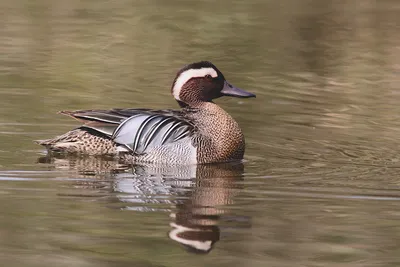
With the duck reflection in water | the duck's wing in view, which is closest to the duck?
the duck's wing

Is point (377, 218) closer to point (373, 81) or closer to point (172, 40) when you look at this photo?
point (373, 81)

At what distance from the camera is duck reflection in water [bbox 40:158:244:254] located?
732 centimetres

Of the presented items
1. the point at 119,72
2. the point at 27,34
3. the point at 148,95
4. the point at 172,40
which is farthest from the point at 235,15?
the point at 148,95

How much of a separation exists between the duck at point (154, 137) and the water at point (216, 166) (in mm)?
202

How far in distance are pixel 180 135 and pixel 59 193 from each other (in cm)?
210

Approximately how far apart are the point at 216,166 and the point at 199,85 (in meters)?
0.88

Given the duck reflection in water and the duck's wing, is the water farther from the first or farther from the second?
the duck's wing

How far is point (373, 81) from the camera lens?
48.4ft

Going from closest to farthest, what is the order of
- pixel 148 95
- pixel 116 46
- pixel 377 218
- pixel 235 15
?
pixel 377 218 < pixel 148 95 < pixel 116 46 < pixel 235 15

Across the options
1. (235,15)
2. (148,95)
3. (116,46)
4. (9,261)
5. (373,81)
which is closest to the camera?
(9,261)

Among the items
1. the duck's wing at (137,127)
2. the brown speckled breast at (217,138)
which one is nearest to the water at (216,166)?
the brown speckled breast at (217,138)

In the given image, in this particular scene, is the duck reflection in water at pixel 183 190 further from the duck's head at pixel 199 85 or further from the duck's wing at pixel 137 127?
the duck's head at pixel 199 85

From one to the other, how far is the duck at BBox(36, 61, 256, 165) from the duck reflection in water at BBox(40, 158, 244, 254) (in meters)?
0.16

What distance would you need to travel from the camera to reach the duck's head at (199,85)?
1072cm
